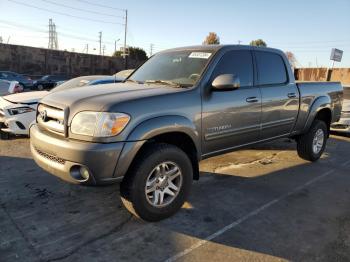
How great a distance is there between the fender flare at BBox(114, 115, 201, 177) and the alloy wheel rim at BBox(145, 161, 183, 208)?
32 centimetres

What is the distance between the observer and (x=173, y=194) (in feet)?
12.3

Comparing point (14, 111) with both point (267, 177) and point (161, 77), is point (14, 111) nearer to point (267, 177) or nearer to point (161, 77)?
point (161, 77)

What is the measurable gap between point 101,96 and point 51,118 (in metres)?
0.61

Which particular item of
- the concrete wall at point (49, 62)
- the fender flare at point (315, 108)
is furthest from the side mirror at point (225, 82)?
the concrete wall at point (49, 62)

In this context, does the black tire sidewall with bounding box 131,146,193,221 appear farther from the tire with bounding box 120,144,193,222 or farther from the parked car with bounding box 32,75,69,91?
the parked car with bounding box 32,75,69,91

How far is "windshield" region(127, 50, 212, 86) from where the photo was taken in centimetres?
420

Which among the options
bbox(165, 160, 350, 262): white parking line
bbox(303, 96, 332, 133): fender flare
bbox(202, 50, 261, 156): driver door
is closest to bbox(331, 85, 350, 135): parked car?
bbox(303, 96, 332, 133): fender flare

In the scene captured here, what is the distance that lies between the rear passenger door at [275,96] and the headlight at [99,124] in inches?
92.3

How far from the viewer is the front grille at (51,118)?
11.3 feet

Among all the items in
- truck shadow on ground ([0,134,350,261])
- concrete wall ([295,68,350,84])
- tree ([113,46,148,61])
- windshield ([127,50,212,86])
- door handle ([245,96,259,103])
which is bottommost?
truck shadow on ground ([0,134,350,261])

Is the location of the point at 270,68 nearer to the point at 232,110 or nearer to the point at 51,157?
the point at 232,110

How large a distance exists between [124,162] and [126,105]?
531 millimetres

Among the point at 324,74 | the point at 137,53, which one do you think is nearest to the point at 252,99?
the point at 324,74

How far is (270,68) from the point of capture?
203 inches
